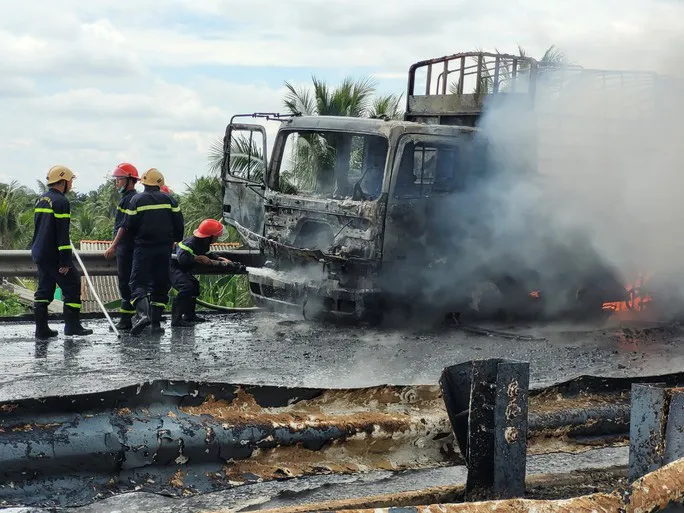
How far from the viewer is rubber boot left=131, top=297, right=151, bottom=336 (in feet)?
28.0

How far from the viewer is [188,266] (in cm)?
934

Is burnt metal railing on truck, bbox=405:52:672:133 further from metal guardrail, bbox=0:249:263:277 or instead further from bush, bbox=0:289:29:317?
bush, bbox=0:289:29:317

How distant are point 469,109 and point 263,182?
7.66 ft

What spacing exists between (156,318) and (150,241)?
80cm

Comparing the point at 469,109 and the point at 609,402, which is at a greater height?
the point at 469,109

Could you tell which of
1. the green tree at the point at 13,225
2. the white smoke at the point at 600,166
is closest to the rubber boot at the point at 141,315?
the white smoke at the point at 600,166

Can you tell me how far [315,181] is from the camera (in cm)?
949

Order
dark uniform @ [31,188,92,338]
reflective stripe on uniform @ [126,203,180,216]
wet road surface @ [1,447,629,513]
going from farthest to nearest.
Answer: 1. reflective stripe on uniform @ [126,203,180,216]
2. dark uniform @ [31,188,92,338]
3. wet road surface @ [1,447,629,513]

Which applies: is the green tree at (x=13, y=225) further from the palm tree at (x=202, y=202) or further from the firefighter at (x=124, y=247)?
the firefighter at (x=124, y=247)

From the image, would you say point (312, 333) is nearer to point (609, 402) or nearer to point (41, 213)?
point (41, 213)

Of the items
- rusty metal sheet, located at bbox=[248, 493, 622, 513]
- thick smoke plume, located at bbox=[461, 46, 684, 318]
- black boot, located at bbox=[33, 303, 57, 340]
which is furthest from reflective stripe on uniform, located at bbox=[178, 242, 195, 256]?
rusty metal sheet, located at bbox=[248, 493, 622, 513]

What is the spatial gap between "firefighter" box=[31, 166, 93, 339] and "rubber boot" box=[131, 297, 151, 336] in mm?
518

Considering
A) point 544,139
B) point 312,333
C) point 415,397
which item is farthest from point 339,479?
point 544,139

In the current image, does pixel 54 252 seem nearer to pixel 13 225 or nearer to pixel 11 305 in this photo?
pixel 11 305
